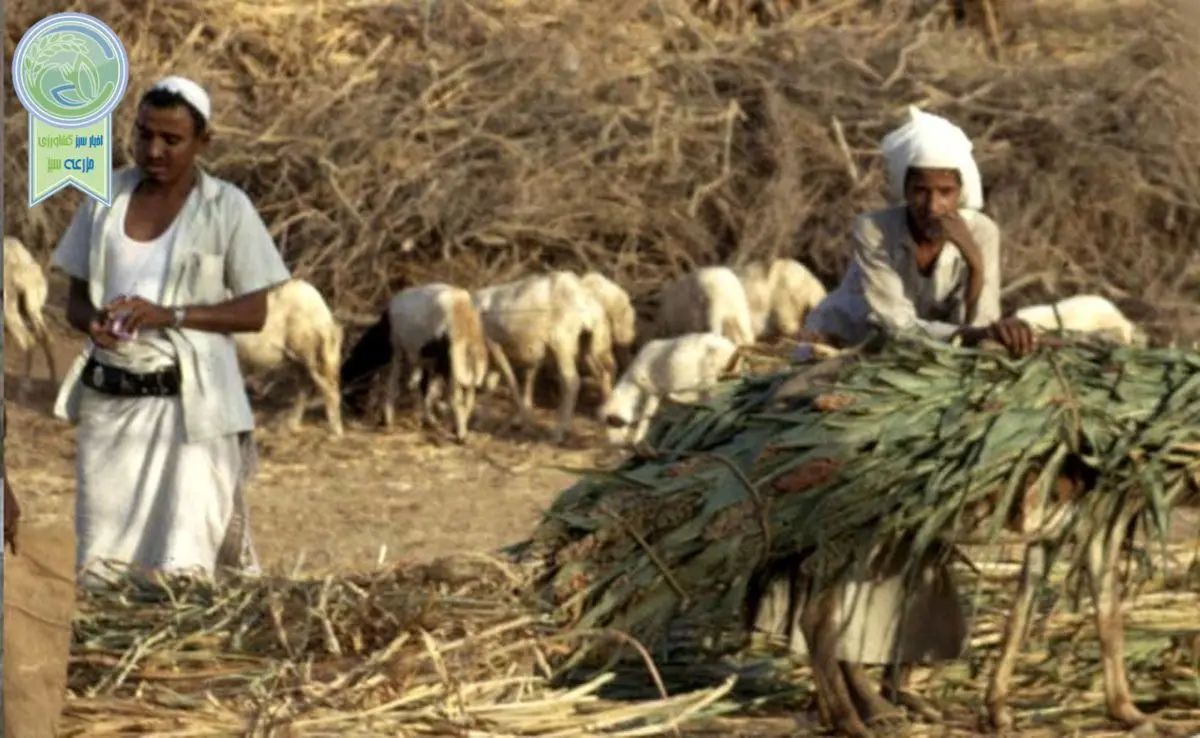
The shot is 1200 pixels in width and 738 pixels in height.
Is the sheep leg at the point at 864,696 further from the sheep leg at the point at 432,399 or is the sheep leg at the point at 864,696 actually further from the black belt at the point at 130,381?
the sheep leg at the point at 432,399

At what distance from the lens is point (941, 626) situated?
5.31 meters

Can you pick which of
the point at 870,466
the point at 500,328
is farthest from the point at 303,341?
the point at 870,466

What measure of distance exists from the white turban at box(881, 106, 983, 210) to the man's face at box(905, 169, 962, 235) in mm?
20

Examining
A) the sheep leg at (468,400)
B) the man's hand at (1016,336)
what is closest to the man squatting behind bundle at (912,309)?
the man's hand at (1016,336)

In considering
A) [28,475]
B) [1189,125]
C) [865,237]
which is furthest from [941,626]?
[1189,125]

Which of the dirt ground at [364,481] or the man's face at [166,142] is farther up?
the man's face at [166,142]

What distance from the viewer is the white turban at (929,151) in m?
5.68

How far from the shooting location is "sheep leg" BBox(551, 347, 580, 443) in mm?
12758

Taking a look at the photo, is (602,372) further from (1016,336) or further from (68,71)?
(68,71)

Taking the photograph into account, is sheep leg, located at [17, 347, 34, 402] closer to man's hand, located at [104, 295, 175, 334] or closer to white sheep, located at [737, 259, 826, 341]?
white sheep, located at [737, 259, 826, 341]

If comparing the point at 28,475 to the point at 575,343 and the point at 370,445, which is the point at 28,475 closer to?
the point at 370,445

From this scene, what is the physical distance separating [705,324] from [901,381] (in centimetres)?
776

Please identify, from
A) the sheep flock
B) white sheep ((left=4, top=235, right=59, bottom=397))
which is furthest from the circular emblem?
white sheep ((left=4, top=235, right=59, bottom=397))

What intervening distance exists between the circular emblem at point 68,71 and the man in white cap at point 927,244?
75.5 inches
